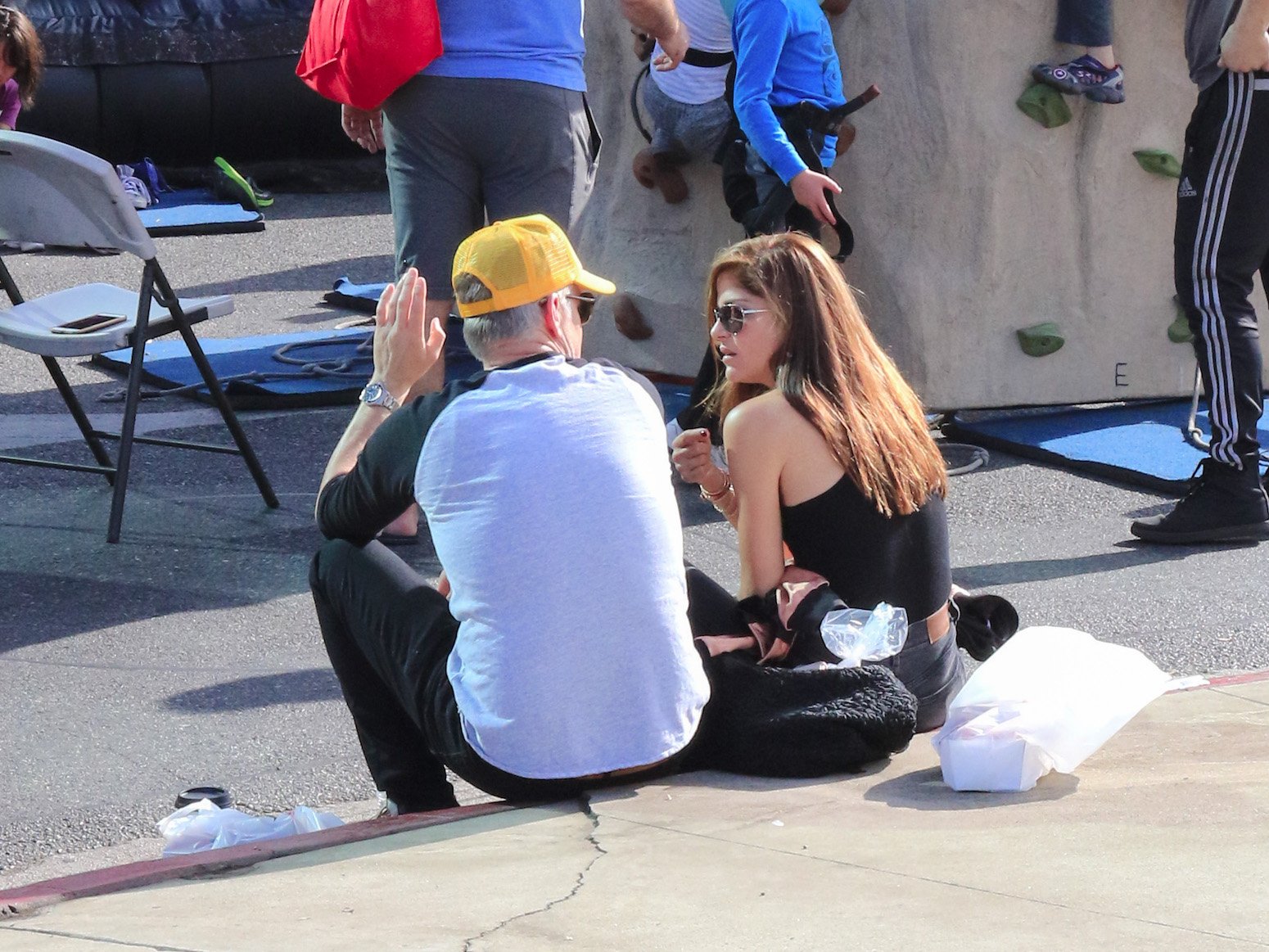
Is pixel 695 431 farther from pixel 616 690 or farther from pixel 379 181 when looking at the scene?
pixel 379 181

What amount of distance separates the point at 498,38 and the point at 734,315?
1659 mm

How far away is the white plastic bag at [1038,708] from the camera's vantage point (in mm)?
3152

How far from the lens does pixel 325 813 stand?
3330mm

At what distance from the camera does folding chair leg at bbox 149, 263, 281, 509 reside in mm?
5324

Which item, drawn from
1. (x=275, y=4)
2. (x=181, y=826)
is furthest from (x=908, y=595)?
(x=275, y=4)

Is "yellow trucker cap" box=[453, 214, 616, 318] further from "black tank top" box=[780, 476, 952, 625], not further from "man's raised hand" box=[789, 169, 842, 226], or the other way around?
"man's raised hand" box=[789, 169, 842, 226]

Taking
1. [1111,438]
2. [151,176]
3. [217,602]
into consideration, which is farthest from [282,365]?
[151,176]

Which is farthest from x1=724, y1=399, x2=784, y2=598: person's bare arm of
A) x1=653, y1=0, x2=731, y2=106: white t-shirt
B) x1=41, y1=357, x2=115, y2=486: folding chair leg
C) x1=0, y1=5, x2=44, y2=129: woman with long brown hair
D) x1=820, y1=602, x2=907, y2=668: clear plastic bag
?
x1=0, y1=5, x2=44, y2=129: woman with long brown hair

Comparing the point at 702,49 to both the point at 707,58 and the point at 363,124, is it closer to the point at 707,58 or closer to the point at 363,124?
the point at 707,58

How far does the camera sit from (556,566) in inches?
116

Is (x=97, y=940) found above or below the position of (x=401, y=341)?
below

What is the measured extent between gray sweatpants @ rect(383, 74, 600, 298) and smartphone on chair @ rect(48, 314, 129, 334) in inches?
40.0

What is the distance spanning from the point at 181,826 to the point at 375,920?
0.82m

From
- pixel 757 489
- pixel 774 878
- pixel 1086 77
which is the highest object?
pixel 1086 77
